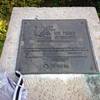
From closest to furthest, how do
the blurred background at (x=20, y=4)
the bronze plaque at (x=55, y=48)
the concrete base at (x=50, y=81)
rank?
the concrete base at (x=50, y=81) < the bronze plaque at (x=55, y=48) < the blurred background at (x=20, y=4)

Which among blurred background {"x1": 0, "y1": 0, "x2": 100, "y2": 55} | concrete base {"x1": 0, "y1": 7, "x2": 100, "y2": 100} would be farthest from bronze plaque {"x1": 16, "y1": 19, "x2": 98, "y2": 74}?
blurred background {"x1": 0, "y1": 0, "x2": 100, "y2": 55}

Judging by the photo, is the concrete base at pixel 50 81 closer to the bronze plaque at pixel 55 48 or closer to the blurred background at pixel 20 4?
the bronze plaque at pixel 55 48

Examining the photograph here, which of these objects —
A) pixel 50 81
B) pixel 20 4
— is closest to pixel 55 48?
pixel 50 81

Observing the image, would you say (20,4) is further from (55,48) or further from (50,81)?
(50,81)

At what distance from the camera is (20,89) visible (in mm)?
2584

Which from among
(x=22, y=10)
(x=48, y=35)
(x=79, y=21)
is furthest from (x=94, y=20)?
(x=22, y=10)

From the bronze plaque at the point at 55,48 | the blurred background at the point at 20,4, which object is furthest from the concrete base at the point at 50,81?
the blurred background at the point at 20,4

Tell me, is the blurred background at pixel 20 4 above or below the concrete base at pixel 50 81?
below

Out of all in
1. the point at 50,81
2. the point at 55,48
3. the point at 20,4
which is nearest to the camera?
the point at 50,81

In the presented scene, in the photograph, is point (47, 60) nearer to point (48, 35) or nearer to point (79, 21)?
point (48, 35)

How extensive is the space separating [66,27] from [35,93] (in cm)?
99

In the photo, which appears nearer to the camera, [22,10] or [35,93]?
[35,93]

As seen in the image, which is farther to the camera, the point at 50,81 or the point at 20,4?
the point at 20,4

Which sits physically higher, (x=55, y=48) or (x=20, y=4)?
(x=55, y=48)
